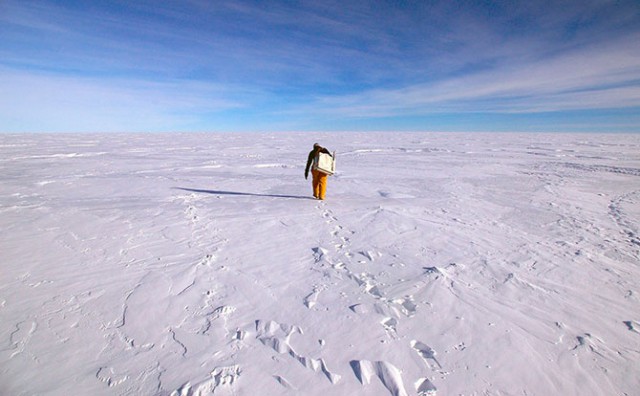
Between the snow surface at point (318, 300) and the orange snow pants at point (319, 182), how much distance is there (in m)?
0.68

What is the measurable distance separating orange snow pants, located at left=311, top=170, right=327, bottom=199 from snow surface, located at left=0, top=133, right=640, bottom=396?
27.0 inches

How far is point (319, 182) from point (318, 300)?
170 inches

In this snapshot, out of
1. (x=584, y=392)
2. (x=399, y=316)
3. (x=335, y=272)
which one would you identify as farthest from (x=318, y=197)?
(x=584, y=392)

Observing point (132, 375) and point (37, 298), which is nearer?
point (132, 375)

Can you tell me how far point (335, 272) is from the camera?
385 centimetres

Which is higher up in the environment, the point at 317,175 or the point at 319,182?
the point at 317,175

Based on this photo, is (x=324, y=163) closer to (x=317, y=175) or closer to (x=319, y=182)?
(x=317, y=175)

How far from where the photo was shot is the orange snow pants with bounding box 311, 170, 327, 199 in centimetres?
720

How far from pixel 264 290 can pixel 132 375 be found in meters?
1.44

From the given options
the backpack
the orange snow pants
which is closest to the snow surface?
the orange snow pants

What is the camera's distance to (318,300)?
3256 mm

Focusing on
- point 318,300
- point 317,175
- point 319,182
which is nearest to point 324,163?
point 317,175

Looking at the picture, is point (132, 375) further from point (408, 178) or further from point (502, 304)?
point (408, 178)

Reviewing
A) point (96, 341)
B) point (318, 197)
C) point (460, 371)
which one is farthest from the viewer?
point (318, 197)
